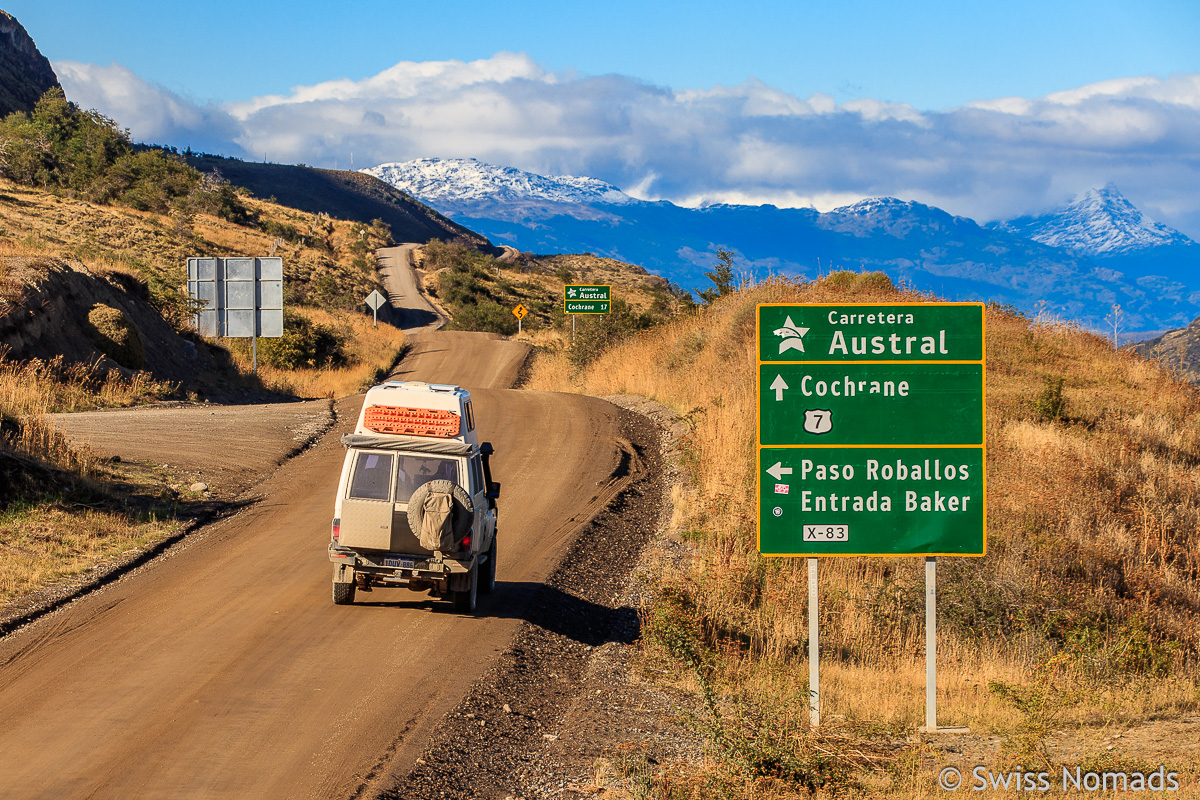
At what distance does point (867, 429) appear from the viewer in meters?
8.06

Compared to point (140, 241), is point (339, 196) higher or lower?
higher

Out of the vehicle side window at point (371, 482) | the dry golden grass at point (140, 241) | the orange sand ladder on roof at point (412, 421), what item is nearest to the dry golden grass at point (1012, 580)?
the orange sand ladder on roof at point (412, 421)

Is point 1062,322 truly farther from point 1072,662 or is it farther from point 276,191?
point 276,191

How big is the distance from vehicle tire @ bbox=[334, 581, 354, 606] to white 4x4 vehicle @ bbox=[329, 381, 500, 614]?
87mm

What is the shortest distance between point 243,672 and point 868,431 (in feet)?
21.4

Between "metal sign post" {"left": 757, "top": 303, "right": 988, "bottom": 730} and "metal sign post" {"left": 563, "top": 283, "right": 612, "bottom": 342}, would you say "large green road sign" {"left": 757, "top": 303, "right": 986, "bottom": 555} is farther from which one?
"metal sign post" {"left": 563, "top": 283, "right": 612, "bottom": 342}

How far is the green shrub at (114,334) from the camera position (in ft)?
95.0

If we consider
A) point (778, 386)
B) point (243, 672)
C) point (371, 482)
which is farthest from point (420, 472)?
point (778, 386)

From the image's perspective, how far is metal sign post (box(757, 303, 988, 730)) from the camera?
26.3 feet

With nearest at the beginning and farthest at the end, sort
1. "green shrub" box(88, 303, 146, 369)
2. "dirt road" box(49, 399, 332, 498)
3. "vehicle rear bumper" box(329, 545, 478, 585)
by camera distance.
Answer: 1. "vehicle rear bumper" box(329, 545, 478, 585)
2. "dirt road" box(49, 399, 332, 498)
3. "green shrub" box(88, 303, 146, 369)

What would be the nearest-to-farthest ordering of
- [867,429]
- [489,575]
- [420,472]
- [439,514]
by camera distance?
[867,429] < [439,514] < [420,472] < [489,575]

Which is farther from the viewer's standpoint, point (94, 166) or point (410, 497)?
point (94, 166)

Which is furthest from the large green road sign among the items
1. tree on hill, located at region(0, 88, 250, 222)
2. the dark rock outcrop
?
the dark rock outcrop

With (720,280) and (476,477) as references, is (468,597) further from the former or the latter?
(720,280)
